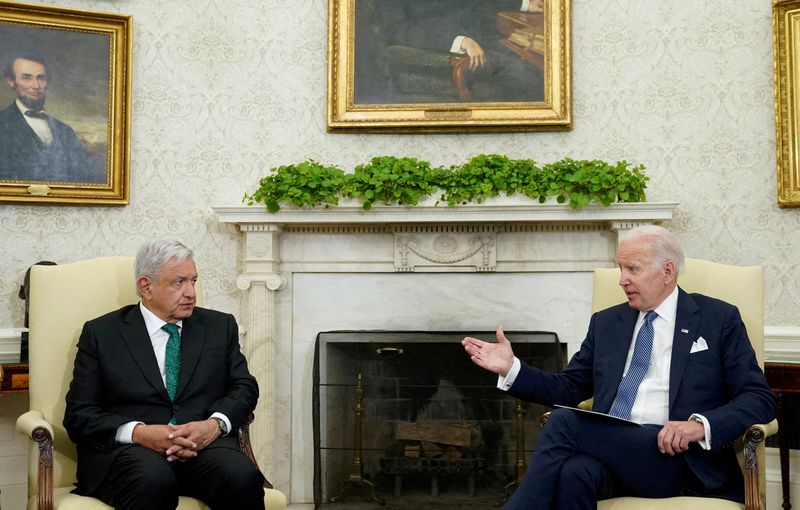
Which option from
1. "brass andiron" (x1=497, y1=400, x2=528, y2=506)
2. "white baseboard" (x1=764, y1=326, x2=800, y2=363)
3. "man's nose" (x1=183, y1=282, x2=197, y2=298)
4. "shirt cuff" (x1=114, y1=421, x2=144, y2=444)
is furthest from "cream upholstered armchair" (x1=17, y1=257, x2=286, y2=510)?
"white baseboard" (x1=764, y1=326, x2=800, y2=363)

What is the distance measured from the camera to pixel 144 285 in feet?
9.95

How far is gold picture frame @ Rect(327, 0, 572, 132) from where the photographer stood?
4.72 m

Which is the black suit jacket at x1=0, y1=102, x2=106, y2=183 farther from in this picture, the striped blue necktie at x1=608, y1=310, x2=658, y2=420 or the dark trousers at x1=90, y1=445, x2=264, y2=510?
the striped blue necktie at x1=608, y1=310, x2=658, y2=420

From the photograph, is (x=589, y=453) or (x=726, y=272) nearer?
(x=589, y=453)

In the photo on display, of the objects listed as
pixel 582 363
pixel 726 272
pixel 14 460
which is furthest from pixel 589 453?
pixel 14 460

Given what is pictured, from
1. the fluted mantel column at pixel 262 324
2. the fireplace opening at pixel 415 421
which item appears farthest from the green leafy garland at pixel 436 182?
the fireplace opening at pixel 415 421

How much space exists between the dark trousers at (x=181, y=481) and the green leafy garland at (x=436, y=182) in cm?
192

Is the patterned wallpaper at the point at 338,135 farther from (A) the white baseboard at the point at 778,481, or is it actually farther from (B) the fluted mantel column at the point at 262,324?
(A) the white baseboard at the point at 778,481

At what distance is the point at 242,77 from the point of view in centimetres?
485

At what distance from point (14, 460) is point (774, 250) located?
4583 mm

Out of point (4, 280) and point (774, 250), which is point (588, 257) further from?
point (4, 280)

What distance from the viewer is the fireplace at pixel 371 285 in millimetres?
4523

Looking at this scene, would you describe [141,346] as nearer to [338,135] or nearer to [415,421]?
[415,421]

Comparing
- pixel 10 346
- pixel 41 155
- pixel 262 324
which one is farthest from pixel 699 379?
pixel 41 155
